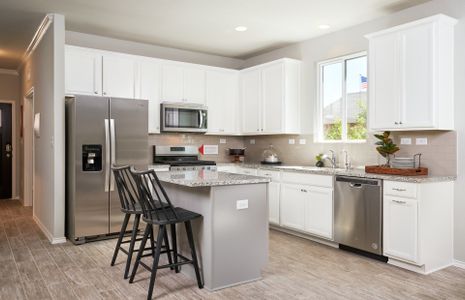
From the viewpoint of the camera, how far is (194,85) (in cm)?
581

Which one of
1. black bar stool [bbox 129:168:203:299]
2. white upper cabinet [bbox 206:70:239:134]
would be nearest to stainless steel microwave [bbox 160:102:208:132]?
white upper cabinet [bbox 206:70:239:134]

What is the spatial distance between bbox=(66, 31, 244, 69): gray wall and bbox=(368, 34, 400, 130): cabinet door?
297 centimetres

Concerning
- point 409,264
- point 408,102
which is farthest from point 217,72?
point 409,264

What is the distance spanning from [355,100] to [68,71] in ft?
11.9

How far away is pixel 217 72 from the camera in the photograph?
19.9 feet

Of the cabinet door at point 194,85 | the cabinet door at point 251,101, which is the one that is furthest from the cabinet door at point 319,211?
the cabinet door at point 194,85

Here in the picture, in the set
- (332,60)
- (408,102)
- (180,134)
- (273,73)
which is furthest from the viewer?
(180,134)

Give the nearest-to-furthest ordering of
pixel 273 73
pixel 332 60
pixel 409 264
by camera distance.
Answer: pixel 409 264 < pixel 332 60 < pixel 273 73

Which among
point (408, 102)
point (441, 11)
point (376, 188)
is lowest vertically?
point (376, 188)

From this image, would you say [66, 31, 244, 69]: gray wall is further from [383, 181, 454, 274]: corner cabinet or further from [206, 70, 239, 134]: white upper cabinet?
[383, 181, 454, 274]: corner cabinet

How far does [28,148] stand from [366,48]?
5853mm

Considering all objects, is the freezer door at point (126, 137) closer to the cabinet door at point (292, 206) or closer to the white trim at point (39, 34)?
the white trim at point (39, 34)

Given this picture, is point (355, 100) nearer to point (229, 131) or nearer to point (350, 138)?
point (350, 138)

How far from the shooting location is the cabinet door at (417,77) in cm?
360
